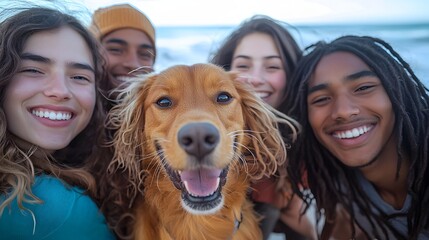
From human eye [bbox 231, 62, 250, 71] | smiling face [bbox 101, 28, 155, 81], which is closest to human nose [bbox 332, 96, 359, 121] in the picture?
human eye [bbox 231, 62, 250, 71]

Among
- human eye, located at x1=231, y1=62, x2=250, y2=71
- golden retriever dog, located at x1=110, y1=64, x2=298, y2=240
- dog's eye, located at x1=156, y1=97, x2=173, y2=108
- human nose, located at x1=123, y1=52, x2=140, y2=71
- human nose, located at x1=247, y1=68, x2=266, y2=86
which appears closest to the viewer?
golden retriever dog, located at x1=110, y1=64, x2=298, y2=240

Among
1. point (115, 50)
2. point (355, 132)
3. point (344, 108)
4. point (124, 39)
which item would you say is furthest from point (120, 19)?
point (355, 132)

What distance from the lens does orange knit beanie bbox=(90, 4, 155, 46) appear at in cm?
340

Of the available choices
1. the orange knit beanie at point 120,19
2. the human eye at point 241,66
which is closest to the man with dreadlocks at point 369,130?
the human eye at point 241,66

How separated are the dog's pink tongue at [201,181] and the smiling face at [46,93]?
33.2 inches

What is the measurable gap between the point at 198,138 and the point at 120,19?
2.14 meters

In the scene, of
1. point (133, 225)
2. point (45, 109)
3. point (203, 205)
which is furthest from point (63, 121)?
point (203, 205)

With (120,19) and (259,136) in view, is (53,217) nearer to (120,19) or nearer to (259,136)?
(259,136)

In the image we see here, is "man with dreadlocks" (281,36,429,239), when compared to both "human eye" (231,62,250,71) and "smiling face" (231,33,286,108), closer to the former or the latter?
"smiling face" (231,33,286,108)

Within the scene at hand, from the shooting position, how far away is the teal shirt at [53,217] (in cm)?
179

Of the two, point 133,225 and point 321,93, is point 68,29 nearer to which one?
point 133,225

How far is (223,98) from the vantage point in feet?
7.28

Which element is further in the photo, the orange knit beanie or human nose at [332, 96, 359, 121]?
the orange knit beanie

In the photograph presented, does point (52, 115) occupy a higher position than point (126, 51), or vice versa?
point (126, 51)
